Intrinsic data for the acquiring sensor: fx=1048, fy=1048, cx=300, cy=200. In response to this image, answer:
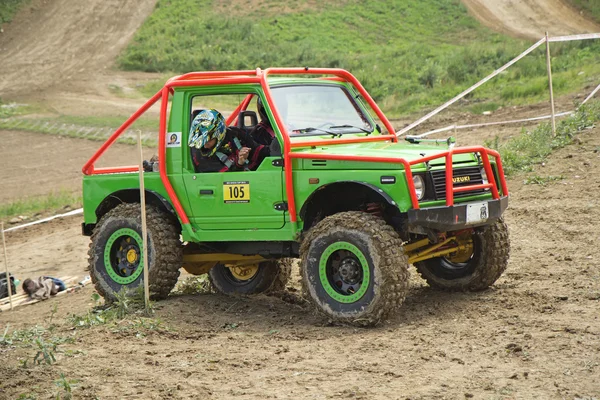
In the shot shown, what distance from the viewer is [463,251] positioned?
9703 millimetres

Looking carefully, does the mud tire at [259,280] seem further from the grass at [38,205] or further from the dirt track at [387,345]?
the grass at [38,205]

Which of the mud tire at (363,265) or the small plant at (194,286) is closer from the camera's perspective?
the mud tire at (363,265)

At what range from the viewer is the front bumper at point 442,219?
8.26 meters

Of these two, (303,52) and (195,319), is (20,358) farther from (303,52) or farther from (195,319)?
(303,52)

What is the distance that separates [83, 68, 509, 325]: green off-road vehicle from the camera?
8.46 m

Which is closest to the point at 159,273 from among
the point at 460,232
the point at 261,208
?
the point at 261,208

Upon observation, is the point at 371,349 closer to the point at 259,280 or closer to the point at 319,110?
the point at 319,110

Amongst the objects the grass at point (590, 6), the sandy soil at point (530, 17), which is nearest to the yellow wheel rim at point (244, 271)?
the sandy soil at point (530, 17)

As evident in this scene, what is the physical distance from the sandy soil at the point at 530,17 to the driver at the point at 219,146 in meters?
23.7

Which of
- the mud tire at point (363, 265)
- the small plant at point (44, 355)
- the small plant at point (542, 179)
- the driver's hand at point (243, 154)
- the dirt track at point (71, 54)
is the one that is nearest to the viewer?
the small plant at point (44, 355)

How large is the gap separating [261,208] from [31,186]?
1356 centimetres

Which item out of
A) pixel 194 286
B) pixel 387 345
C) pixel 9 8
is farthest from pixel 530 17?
pixel 387 345

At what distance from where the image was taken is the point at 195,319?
9.37 metres

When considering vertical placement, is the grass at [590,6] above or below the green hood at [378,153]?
above
